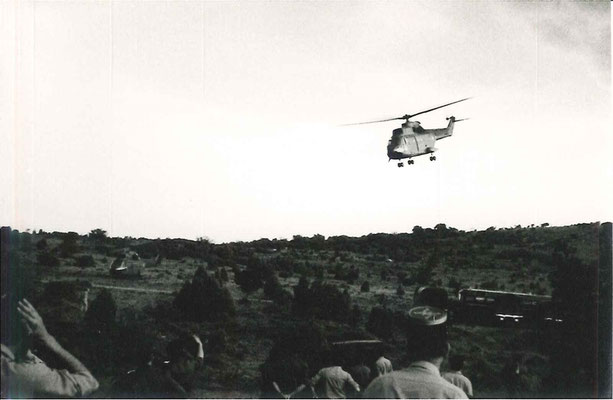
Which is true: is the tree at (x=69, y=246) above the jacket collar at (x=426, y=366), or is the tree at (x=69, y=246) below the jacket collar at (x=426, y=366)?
above

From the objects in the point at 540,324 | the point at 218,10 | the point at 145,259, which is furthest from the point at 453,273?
the point at 218,10

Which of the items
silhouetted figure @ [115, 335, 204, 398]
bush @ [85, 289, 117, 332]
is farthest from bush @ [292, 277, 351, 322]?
bush @ [85, 289, 117, 332]

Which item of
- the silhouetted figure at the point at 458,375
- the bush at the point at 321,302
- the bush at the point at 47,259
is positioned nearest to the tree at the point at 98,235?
the bush at the point at 47,259

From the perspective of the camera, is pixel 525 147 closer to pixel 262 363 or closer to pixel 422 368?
pixel 262 363

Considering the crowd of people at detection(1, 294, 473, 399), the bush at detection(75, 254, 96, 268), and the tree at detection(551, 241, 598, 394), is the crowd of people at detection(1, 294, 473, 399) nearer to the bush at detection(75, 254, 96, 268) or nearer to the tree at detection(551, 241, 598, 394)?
the bush at detection(75, 254, 96, 268)

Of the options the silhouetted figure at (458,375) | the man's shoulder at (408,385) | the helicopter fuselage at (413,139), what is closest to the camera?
the man's shoulder at (408,385)

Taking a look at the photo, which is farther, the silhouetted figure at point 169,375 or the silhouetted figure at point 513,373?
the silhouetted figure at point 513,373

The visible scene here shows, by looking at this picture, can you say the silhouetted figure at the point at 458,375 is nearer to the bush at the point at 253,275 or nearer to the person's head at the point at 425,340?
the bush at the point at 253,275
